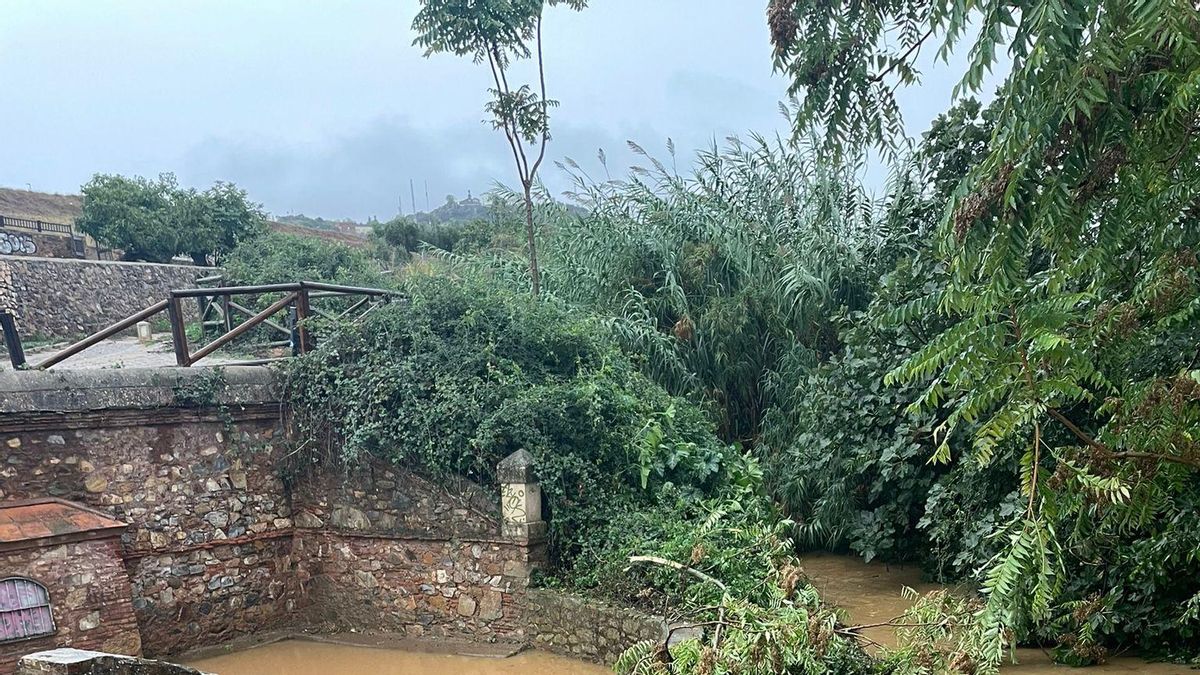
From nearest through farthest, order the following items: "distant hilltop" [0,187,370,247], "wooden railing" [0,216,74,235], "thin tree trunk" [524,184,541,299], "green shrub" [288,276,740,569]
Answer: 1. "green shrub" [288,276,740,569]
2. "thin tree trunk" [524,184,541,299]
3. "wooden railing" [0,216,74,235]
4. "distant hilltop" [0,187,370,247]

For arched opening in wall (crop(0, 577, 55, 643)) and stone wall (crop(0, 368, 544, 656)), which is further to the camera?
stone wall (crop(0, 368, 544, 656))

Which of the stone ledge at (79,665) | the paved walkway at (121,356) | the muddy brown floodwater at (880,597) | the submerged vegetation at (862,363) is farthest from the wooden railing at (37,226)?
the stone ledge at (79,665)

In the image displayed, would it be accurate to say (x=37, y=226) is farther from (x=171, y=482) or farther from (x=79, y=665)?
(x=79, y=665)

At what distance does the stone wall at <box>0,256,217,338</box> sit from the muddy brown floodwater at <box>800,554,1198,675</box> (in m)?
15.5

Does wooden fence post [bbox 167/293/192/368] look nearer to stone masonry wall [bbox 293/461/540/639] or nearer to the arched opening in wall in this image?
stone masonry wall [bbox 293/461/540/639]

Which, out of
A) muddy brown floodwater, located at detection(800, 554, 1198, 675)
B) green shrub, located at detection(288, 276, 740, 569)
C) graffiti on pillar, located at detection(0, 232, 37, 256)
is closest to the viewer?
muddy brown floodwater, located at detection(800, 554, 1198, 675)

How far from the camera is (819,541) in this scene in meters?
10.4

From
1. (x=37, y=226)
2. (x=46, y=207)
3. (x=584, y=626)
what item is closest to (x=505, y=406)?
(x=584, y=626)

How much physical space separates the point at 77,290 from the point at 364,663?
46.5ft

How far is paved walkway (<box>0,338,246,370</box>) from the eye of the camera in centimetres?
1137

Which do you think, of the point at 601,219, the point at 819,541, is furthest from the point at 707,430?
the point at 601,219

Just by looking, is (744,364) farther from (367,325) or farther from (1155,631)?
(1155,631)

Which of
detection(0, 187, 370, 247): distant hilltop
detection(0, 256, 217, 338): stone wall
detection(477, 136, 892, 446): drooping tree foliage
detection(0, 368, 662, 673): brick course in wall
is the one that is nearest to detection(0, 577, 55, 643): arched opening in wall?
detection(0, 368, 662, 673): brick course in wall

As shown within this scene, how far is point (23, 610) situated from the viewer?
7.13 meters
